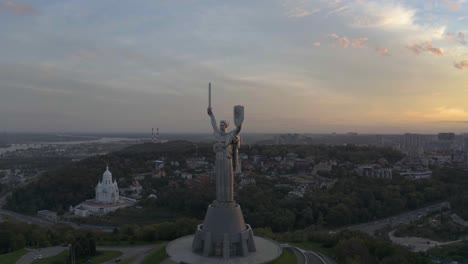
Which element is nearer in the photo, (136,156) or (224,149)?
(224,149)

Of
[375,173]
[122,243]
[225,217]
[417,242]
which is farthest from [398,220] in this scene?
[225,217]

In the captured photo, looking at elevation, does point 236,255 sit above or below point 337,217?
above

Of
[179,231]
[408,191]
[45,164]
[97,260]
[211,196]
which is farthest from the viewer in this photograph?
[45,164]

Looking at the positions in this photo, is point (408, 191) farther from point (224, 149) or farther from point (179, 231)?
point (224, 149)

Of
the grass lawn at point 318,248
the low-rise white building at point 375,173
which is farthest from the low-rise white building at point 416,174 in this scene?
the grass lawn at point 318,248

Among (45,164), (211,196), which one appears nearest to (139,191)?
(211,196)

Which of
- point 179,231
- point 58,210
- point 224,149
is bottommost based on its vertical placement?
point 58,210

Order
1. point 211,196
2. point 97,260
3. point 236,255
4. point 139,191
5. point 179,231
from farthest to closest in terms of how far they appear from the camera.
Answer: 1. point 139,191
2. point 211,196
3. point 179,231
4. point 97,260
5. point 236,255
